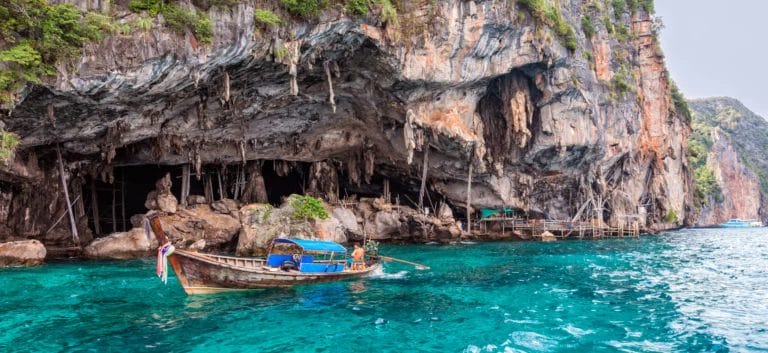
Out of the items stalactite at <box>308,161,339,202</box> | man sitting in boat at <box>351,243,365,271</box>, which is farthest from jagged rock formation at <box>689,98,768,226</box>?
man sitting in boat at <box>351,243,365,271</box>

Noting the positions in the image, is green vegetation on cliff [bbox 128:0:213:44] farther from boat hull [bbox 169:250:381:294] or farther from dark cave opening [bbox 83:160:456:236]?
dark cave opening [bbox 83:160:456:236]

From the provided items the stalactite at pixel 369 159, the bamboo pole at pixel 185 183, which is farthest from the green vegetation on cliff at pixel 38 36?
the stalactite at pixel 369 159

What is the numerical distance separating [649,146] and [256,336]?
146 ft

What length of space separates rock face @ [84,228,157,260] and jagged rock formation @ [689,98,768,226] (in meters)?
67.7

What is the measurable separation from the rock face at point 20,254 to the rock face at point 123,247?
2722 mm

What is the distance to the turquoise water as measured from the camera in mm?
10188

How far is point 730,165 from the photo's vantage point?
3558 inches

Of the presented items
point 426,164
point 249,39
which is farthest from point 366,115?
point 249,39

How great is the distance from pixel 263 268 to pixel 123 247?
39.8 ft

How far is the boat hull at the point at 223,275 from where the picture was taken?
1468cm

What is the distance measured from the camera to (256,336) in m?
10.7

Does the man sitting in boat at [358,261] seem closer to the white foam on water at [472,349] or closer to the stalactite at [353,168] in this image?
the white foam on water at [472,349]

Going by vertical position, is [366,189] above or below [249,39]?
below

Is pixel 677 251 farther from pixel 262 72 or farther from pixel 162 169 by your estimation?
pixel 162 169
